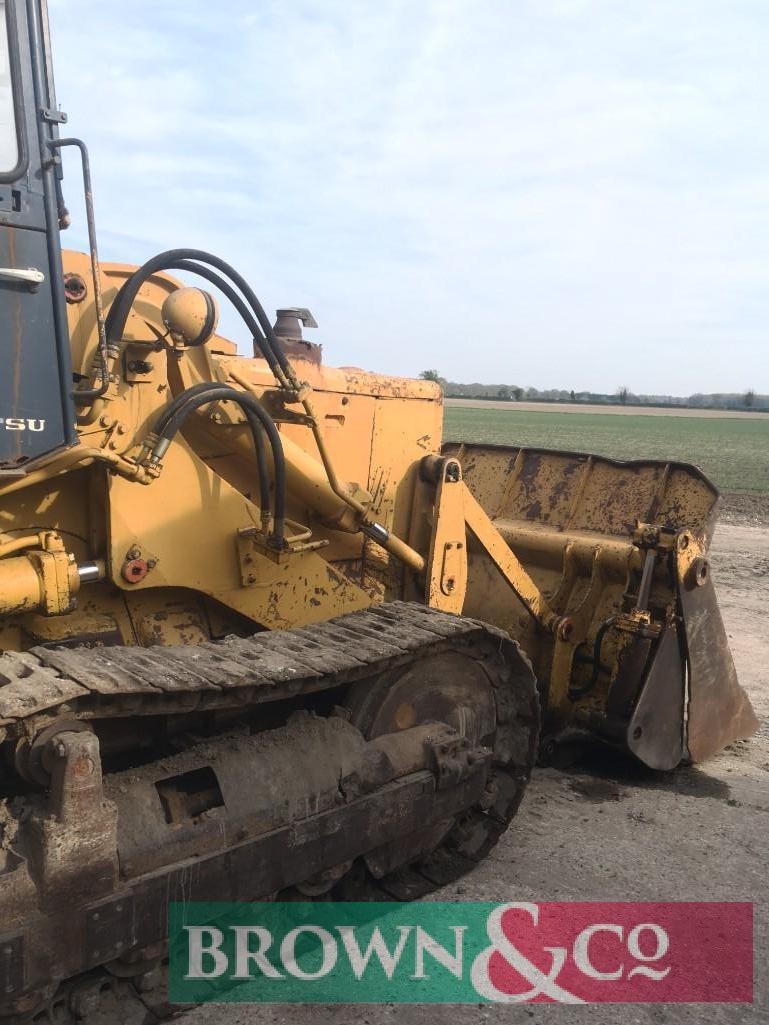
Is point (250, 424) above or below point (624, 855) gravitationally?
above

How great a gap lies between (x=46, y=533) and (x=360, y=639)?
1.16 m

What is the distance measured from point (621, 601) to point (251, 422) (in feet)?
8.88

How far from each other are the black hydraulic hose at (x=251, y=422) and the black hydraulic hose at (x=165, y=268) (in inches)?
8.3

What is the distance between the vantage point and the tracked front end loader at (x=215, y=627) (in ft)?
8.07

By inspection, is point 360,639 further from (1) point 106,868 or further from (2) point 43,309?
(2) point 43,309

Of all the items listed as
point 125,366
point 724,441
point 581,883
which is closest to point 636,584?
point 581,883

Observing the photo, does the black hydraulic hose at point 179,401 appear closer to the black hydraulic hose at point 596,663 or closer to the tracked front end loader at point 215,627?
the tracked front end loader at point 215,627

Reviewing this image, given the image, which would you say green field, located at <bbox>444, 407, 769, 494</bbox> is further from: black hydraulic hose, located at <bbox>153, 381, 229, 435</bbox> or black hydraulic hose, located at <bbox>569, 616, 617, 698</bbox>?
black hydraulic hose, located at <bbox>153, 381, 229, 435</bbox>

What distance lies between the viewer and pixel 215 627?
3561 millimetres

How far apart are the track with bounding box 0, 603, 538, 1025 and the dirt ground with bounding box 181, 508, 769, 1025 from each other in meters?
0.28

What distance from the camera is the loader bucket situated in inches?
184

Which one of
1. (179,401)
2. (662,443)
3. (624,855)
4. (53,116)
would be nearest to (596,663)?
(624,855)

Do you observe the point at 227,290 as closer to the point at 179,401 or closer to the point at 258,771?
the point at 179,401

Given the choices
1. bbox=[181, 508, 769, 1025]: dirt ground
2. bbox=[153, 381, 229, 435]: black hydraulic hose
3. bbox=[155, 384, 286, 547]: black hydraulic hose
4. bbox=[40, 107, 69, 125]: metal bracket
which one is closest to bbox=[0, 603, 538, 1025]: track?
bbox=[181, 508, 769, 1025]: dirt ground
